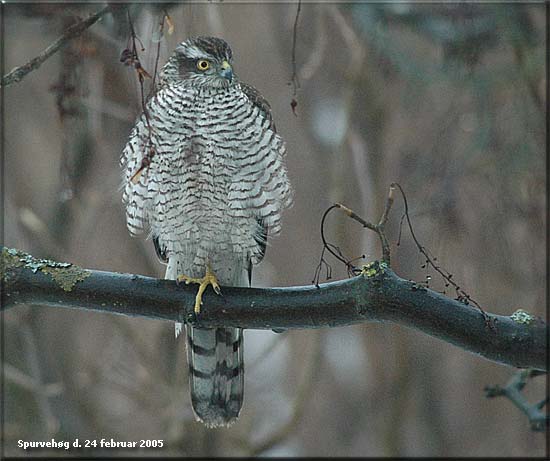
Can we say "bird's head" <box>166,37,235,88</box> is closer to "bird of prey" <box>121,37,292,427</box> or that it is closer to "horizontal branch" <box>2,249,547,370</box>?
"bird of prey" <box>121,37,292,427</box>

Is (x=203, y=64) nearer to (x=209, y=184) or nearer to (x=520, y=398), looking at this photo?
(x=209, y=184)

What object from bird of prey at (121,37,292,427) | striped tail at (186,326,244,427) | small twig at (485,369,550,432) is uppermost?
bird of prey at (121,37,292,427)

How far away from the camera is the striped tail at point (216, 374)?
3525 millimetres

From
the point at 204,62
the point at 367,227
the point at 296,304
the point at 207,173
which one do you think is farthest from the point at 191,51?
the point at 367,227

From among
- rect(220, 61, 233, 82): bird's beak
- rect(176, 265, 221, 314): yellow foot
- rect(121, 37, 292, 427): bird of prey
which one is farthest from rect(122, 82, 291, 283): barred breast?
rect(176, 265, 221, 314): yellow foot

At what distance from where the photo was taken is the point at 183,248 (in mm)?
3730

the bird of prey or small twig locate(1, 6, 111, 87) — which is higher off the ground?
the bird of prey

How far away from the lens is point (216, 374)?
11.9 feet

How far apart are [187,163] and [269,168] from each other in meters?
0.37

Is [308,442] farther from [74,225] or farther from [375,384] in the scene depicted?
[74,225]

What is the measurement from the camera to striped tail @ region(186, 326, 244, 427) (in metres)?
3.53

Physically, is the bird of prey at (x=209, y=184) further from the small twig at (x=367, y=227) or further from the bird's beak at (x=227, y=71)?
the small twig at (x=367, y=227)

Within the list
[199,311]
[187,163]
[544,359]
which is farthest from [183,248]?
[544,359]

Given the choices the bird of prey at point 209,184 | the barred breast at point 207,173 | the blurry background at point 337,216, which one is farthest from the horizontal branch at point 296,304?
the blurry background at point 337,216
